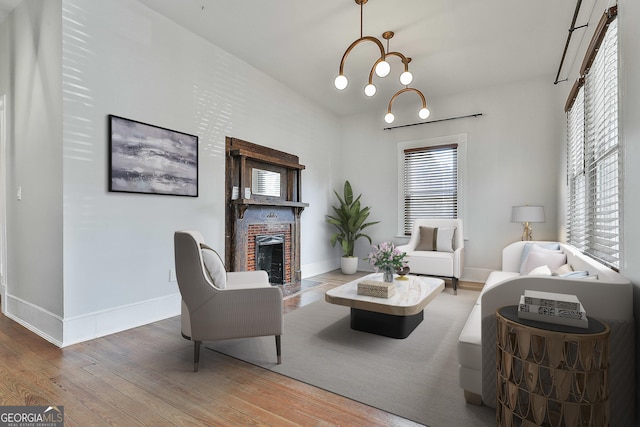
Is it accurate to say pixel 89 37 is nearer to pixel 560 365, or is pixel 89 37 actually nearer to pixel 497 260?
pixel 560 365

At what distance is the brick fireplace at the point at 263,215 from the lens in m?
3.87

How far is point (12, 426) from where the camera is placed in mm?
1581

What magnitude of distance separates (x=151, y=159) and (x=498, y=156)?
462 cm

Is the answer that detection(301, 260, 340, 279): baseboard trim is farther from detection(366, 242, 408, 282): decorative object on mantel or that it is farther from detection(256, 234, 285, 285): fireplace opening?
detection(366, 242, 408, 282): decorative object on mantel

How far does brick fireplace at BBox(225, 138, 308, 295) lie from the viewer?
387 centimetres

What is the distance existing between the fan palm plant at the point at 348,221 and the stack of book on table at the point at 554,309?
14.0 ft

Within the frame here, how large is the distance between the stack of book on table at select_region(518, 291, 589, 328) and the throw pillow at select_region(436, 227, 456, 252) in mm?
3241

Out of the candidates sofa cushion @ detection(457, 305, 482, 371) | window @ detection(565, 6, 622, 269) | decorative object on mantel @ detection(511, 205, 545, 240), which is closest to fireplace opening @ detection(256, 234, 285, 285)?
sofa cushion @ detection(457, 305, 482, 371)

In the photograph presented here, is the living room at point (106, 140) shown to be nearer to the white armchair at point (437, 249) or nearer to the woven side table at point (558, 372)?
the woven side table at point (558, 372)

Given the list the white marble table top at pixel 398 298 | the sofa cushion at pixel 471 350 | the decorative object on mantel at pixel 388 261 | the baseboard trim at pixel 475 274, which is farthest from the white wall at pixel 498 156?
the sofa cushion at pixel 471 350

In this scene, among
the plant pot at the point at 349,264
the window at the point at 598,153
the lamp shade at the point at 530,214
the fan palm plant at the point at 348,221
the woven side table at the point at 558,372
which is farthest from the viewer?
the fan palm plant at the point at 348,221

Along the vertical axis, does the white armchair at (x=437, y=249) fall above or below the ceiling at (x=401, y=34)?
below

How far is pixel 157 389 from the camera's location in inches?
73.4

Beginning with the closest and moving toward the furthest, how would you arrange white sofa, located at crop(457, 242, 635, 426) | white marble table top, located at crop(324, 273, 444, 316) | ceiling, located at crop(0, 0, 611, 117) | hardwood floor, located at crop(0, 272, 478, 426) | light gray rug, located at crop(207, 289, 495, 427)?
white sofa, located at crop(457, 242, 635, 426) → hardwood floor, located at crop(0, 272, 478, 426) → light gray rug, located at crop(207, 289, 495, 427) → white marble table top, located at crop(324, 273, 444, 316) → ceiling, located at crop(0, 0, 611, 117)
